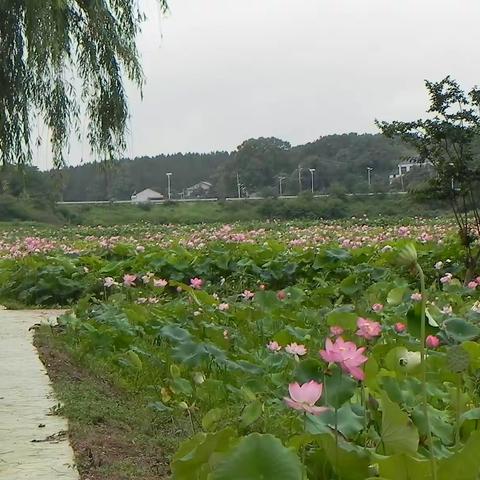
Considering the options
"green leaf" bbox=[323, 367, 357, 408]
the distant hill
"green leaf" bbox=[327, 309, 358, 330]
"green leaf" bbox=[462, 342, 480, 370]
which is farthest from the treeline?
"green leaf" bbox=[323, 367, 357, 408]

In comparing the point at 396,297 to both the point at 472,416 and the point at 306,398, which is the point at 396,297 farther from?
the point at 306,398

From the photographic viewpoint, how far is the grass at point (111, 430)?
2891mm

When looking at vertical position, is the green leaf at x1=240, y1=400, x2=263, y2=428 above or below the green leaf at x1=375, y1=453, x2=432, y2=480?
below

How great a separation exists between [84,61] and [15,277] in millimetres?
6839

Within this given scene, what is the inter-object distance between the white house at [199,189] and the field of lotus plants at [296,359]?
243 ft

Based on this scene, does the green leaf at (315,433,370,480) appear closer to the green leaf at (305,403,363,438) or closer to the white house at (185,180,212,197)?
the green leaf at (305,403,363,438)

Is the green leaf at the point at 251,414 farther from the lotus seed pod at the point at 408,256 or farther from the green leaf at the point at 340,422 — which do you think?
the lotus seed pod at the point at 408,256

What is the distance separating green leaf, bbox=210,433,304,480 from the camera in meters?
1.63

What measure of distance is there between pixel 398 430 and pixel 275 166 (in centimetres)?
7547

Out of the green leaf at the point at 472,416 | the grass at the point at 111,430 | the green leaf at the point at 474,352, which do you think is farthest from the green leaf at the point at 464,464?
the green leaf at the point at 474,352

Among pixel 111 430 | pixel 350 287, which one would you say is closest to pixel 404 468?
pixel 111 430

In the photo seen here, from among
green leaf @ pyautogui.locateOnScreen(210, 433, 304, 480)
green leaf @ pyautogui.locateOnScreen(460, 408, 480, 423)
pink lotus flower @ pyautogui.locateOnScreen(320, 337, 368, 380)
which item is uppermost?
pink lotus flower @ pyautogui.locateOnScreen(320, 337, 368, 380)

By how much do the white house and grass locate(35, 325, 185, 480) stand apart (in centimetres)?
7993

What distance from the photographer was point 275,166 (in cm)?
7700
